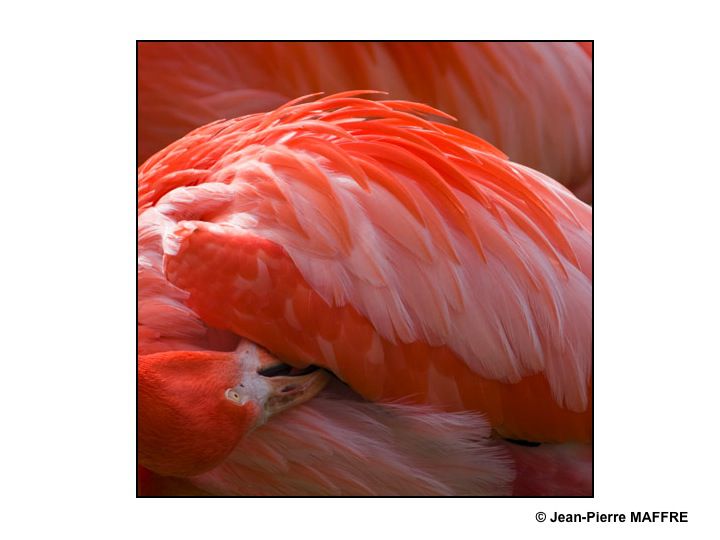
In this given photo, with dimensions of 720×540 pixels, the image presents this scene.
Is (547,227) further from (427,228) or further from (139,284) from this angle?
(139,284)

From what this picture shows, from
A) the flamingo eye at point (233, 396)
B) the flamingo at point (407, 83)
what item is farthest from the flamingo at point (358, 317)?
the flamingo at point (407, 83)

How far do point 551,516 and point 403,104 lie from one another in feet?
2.58

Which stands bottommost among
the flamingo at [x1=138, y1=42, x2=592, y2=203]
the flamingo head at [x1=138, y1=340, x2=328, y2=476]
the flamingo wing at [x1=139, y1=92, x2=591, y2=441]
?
the flamingo head at [x1=138, y1=340, x2=328, y2=476]

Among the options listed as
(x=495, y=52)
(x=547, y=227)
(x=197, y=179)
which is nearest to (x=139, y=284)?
(x=197, y=179)

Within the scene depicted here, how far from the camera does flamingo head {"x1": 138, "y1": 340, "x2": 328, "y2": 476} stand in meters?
1.99

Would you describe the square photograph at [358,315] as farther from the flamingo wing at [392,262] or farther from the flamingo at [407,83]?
the flamingo at [407,83]

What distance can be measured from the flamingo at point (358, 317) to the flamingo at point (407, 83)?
1.16 feet

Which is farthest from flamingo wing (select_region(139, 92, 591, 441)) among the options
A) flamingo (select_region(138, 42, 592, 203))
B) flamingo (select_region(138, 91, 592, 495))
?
flamingo (select_region(138, 42, 592, 203))

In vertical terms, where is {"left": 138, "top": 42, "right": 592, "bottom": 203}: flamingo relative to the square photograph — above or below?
above

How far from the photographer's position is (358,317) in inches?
79.6

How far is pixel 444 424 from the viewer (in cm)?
209

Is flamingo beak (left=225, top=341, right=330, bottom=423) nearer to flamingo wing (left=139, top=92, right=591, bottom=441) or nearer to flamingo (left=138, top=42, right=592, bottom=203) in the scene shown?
flamingo wing (left=139, top=92, right=591, bottom=441)

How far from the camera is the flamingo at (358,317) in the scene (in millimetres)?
2016

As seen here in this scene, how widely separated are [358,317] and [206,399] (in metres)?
0.28
